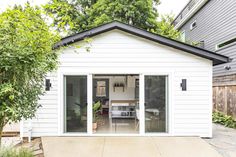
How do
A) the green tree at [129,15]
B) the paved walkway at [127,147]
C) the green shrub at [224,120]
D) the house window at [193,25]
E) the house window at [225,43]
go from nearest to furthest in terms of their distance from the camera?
the paved walkway at [127,147] → the green shrub at [224,120] → the house window at [225,43] → the house window at [193,25] → the green tree at [129,15]

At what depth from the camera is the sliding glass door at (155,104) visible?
8.17 metres

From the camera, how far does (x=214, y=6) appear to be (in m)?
13.4

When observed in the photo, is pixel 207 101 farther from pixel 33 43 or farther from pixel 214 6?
pixel 214 6

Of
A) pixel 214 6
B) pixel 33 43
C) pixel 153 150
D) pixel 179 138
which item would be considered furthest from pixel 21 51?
pixel 214 6

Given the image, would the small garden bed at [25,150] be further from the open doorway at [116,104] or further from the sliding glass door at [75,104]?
the open doorway at [116,104]

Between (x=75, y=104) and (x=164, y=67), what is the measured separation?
3195 mm

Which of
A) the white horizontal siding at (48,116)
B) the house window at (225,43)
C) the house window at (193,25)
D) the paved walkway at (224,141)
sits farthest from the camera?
the house window at (193,25)

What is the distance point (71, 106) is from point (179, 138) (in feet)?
12.0

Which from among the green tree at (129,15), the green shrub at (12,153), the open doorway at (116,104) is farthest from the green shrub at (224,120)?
the green shrub at (12,153)

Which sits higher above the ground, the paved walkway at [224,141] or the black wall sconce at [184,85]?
the black wall sconce at [184,85]

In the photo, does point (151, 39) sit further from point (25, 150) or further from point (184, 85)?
point (25, 150)

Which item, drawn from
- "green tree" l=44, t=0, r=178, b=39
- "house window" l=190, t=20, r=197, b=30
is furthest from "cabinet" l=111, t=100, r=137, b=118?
"house window" l=190, t=20, r=197, b=30

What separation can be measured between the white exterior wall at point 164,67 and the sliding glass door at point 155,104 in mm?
203

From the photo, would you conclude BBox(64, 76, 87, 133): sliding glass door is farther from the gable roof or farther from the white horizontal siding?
the gable roof
